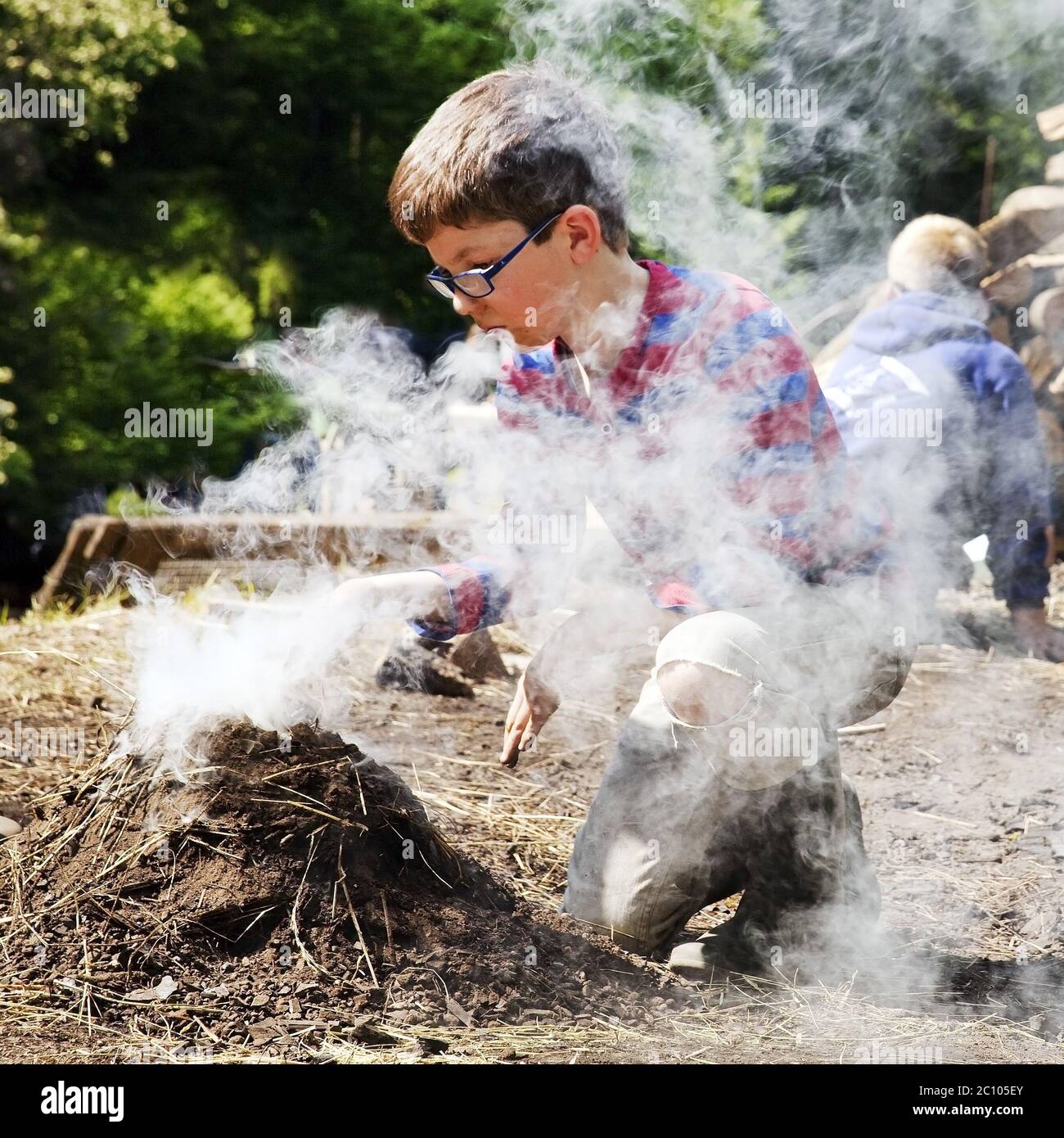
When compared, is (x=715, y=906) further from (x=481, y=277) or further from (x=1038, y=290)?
(x=1038, y=290)

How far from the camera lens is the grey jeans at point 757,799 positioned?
238 cm

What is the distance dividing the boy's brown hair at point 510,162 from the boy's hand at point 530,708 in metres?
0.84

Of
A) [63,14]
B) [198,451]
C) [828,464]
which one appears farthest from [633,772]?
[198,451]

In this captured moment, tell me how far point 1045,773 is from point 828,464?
168 cm

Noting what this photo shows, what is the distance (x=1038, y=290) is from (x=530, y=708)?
5.74m

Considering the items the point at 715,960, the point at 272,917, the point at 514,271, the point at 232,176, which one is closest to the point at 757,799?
the point at 715,960

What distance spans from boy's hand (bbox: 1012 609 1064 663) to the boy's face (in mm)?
3508

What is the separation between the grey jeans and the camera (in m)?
2.38

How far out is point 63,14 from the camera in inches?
341

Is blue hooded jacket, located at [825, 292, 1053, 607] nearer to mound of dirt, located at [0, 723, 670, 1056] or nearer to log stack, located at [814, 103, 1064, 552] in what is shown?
log stack, located at [814, 103, 1064, 552]

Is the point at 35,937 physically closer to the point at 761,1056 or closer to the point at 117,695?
the point at 761,1056

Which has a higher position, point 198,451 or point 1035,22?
point 1035,22

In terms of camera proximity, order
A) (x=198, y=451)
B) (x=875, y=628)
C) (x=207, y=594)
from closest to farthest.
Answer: (x=875, y=628), (x=207, y=594), (x=198, y=451)
